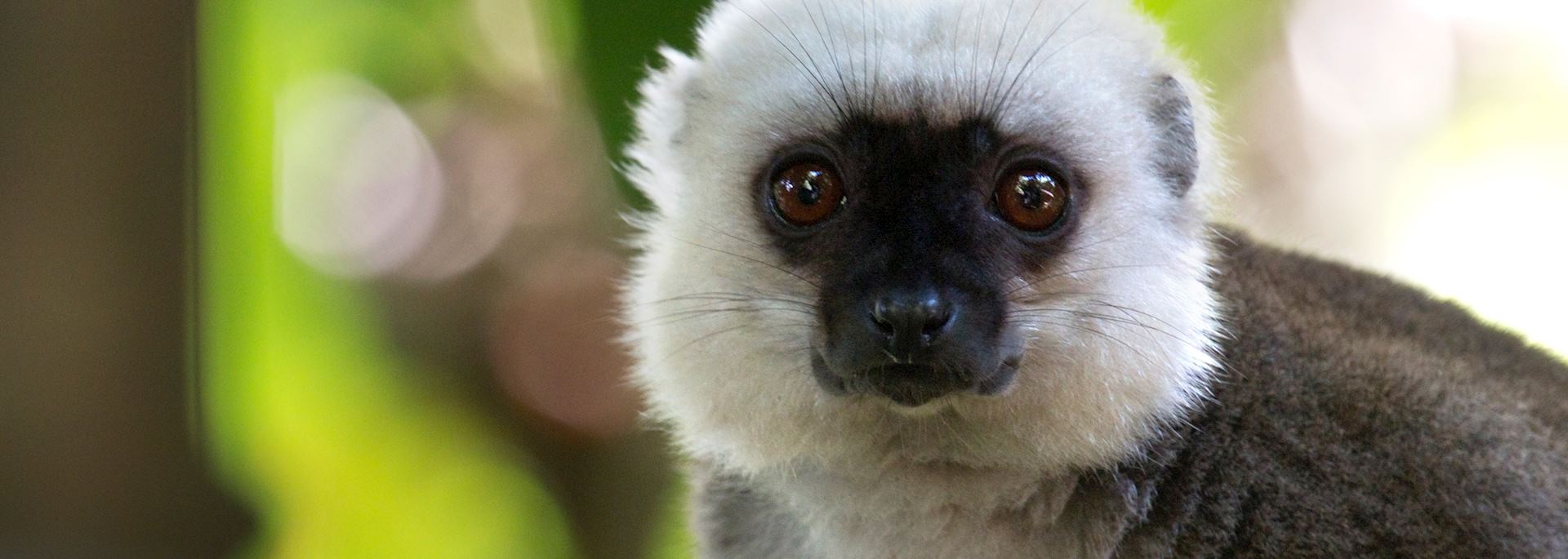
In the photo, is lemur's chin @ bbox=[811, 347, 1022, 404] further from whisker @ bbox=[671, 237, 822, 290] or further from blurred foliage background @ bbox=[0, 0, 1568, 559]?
blurred foliage background @ bbox=[0, 0, 1568, 559]

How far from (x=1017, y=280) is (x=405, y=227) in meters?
2.87

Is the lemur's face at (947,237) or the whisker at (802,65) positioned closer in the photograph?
the lemur's face at (947,237)

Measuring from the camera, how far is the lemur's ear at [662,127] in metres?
2.27

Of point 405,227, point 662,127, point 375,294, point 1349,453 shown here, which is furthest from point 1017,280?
point 405,227

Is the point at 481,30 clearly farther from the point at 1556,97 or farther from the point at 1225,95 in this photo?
the point at 1556,97

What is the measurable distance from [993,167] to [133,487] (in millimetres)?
1463

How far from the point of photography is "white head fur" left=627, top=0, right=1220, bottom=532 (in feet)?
6.30

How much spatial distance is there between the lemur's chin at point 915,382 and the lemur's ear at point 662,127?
0.56 m

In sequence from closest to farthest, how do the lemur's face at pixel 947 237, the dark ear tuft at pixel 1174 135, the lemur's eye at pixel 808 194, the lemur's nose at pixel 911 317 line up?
the lemur's nose at pixel 911 317, the lemur's face at pixel 947 237, the lemur's eye at pixel 808 194, the dark ear tuft at pixel 1174 135

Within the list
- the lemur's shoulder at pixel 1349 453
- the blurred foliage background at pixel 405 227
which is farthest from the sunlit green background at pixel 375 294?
the lemur's shoulder at pixel 1349 453

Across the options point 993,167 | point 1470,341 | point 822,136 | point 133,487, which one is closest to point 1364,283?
point 1470,341

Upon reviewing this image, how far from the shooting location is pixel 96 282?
1945mm

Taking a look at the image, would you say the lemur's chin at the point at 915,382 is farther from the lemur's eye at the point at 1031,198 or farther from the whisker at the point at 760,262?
the lemur's eye at the point at 1031,198

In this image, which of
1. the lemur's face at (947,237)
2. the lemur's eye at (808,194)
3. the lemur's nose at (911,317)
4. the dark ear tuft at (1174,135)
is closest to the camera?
the lemur's nose at (911,317)
